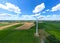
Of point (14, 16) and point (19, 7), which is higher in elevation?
point (19, 7)

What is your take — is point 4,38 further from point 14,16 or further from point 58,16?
point 58,16

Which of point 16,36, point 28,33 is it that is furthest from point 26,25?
point 16,36

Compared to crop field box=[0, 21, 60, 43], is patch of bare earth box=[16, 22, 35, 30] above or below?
above

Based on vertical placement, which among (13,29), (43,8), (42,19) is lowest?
(13,29)

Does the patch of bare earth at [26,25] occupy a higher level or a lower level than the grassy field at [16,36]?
higher

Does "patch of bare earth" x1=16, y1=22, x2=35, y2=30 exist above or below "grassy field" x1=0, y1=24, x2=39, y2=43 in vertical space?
above

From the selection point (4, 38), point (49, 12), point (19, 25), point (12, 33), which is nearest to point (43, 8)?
point (49, 12)

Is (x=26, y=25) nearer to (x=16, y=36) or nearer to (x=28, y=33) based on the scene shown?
(x=28, y=33)

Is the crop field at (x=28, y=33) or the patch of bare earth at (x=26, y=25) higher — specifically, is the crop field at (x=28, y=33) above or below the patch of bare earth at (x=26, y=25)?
below
